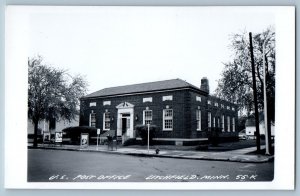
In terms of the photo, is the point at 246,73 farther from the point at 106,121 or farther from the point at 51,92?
the point at 51,92

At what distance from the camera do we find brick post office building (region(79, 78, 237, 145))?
17.6ft

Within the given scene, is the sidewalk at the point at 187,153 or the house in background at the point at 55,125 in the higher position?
the house in background at the point at 55,125

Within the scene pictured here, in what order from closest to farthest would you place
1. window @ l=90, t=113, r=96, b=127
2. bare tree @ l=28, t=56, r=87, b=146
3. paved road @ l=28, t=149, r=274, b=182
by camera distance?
paved road @ l=28, t=149, r=274, b=182
bare tree @ l=28, t=56, r=87, b=146
window @ l=90, t=113, r=96, b=127

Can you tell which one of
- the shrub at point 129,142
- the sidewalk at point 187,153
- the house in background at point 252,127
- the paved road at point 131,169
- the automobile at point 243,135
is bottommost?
the paved road at point 131,169

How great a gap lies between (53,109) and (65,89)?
33cm

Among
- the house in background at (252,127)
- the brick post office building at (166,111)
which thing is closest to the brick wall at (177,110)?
the brick post office building at (166,111)

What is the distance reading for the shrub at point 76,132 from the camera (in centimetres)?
539

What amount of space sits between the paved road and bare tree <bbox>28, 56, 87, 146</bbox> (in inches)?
13.6

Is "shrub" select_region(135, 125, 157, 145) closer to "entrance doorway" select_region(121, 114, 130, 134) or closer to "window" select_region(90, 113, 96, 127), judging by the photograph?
"entrance doorway" select_region(121, 114, 130, 134)

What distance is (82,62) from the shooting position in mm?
5297

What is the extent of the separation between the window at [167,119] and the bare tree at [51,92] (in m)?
1.12

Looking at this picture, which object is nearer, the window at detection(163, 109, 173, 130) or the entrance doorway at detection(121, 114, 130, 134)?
the window at detection(163, 109, 173, 130)

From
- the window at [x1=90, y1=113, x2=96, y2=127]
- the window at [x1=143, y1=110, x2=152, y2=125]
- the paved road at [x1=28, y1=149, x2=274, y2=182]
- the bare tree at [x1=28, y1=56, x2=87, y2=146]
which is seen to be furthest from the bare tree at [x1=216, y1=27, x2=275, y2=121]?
the bare tree at [x1=28, y1=56, x2=87, y2=146]

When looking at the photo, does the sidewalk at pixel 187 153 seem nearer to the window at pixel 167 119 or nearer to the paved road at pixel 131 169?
the paved road at pixel 131 169
